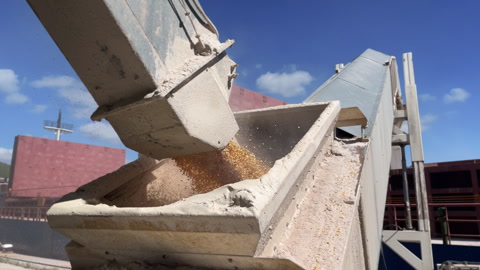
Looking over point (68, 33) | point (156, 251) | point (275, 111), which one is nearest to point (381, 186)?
point (275, 111)

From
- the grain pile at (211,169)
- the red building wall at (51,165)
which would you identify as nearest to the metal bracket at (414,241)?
the grain pile at (211,169)

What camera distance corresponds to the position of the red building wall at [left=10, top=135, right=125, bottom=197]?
19.1 m

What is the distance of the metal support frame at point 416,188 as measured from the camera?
5711 mm

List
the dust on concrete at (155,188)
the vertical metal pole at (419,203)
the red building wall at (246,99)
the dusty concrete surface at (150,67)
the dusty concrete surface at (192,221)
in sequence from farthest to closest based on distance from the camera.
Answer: the red building wall at (246,99) → the vertical metal pole at (419,203) → the dust on concrete at (155,188) → the dusty concrete surface at (150,67) → the dusty concrete surface at (192,221)

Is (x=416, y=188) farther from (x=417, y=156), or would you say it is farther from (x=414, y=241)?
(x=414, y=241)

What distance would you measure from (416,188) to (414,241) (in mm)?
895

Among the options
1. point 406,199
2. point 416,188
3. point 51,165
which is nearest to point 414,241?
point 416,188

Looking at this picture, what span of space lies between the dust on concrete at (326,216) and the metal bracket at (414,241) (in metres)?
3.68

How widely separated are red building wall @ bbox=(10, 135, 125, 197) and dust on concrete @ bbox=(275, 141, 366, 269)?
58.8ft

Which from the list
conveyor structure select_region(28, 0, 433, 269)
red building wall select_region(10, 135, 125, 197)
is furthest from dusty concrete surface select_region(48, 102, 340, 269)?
red building wall select_region(10, 135, 125, 197)

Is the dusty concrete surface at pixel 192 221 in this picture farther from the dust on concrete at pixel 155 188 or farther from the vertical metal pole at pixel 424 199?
the vertical metal pole at pixel 424 199

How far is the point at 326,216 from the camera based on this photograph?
221 cm

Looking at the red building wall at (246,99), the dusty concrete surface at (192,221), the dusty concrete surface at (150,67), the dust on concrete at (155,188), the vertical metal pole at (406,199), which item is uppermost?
the red building wall at (246,99)

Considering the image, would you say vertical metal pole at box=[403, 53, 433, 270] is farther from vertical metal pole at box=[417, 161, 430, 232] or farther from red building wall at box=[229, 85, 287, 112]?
red building wall at box=[229, 85, 287, 112]
